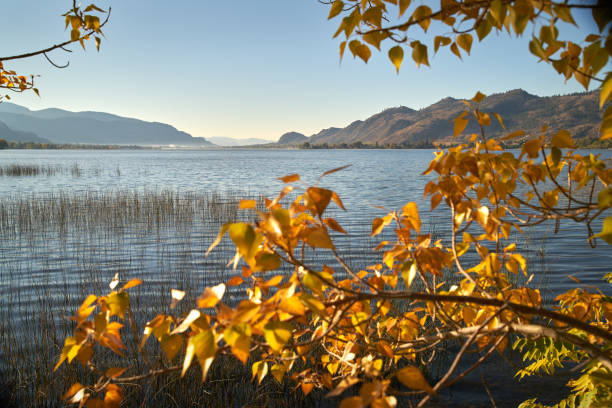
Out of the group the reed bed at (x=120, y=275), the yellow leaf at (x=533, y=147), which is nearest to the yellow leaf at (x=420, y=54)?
the yellow leaf at (x=533, y=147)

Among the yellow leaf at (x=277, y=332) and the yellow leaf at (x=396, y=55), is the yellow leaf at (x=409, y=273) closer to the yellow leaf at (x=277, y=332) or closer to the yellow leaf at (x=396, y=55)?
the yellow leaf at (x=277, y=332)

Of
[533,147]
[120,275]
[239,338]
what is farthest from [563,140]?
[120,275]

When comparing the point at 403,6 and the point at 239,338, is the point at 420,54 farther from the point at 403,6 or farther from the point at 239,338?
the point at 239,338

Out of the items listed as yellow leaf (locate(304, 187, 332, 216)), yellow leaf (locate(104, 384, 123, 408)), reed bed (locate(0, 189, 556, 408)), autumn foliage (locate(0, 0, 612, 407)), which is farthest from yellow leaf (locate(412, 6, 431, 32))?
reed bed (locate(0, 189, 556, 408))

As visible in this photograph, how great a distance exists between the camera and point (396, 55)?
125cm

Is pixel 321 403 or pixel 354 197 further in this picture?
pixel 354 197

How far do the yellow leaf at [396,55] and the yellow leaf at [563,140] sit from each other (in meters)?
0.52

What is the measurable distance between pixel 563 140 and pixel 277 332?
3.15 feet

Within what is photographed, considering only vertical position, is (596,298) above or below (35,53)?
below

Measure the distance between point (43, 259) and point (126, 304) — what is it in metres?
9.23

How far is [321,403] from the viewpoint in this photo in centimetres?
402

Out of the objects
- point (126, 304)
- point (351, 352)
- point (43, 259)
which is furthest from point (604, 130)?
point (43, 259)

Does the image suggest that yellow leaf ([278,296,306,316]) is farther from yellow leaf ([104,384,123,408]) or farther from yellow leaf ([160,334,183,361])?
yellow leaf ([104,384,123,408])

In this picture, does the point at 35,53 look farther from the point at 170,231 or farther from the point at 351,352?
the point at 170,231
